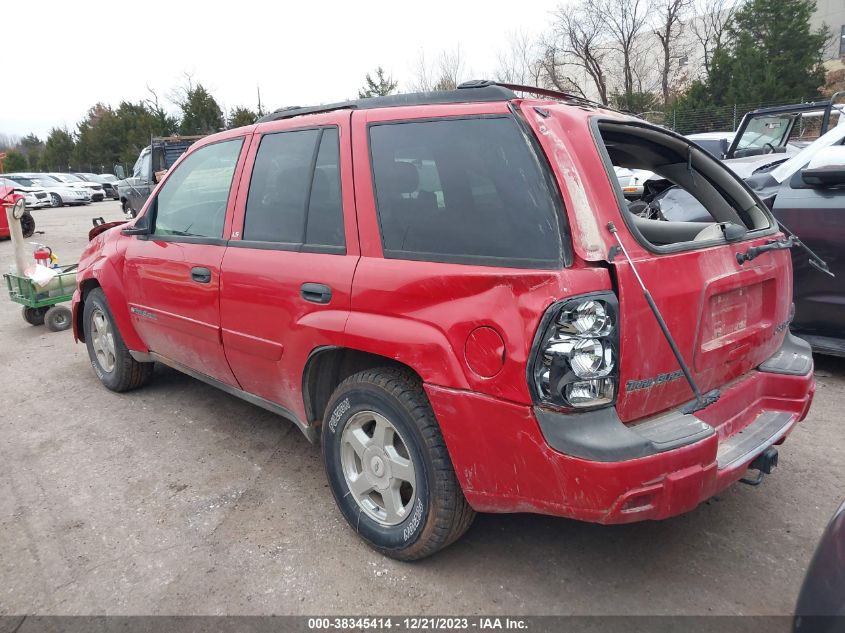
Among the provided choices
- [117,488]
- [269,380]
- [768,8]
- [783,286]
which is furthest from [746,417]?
[768,8]

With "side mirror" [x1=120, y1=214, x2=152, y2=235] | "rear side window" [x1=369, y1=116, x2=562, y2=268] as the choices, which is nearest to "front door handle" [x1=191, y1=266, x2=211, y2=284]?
"side mirror" [x1=120, y1=214, x2=152, y2=235]

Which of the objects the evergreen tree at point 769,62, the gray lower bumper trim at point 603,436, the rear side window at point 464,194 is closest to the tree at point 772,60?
the evergreen tree at point 769,62

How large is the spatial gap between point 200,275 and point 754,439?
113 inches

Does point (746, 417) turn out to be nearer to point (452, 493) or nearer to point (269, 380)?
point (452, 493)

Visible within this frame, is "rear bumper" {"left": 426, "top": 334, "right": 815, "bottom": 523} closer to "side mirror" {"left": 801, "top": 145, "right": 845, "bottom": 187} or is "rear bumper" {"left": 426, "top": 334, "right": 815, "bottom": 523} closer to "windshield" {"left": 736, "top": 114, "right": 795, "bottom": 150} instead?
"side mirror" {"left": 801, "top": 145, "right": 845, "bottom": 187}

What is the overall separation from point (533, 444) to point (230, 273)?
1932mm

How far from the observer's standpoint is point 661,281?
2178 millimetres

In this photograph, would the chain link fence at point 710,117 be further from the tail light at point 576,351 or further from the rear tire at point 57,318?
the tail light at point 576,351

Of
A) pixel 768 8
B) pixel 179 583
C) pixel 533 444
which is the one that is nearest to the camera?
pixel 533 444

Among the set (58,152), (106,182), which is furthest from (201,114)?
(58,152)

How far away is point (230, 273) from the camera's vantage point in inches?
128

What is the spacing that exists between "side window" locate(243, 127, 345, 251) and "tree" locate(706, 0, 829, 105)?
29.3 metres

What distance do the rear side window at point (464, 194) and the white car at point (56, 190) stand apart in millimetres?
30341

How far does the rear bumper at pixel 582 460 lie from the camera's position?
1989 mm
